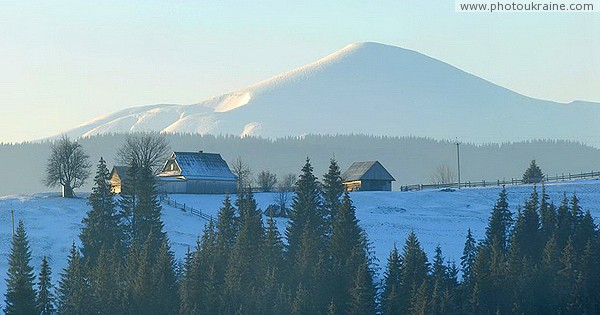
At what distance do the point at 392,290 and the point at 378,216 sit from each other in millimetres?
47265

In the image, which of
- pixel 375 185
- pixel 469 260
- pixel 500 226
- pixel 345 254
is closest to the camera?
pixel 345 254

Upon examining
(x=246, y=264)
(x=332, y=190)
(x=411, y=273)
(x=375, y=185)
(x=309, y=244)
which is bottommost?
(x=411, y=273)

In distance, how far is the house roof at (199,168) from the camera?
426ft

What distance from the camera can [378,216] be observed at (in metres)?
113

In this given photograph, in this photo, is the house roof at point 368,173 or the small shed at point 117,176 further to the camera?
the house roof at point 368,173

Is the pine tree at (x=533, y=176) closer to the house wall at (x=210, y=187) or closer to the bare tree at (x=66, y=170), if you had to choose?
the house wall at (x=210, y=187)

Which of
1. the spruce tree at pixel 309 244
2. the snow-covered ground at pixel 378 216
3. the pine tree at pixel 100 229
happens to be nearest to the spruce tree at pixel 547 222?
the snow-covered ground at pixel 378 216

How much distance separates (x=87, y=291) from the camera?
219ft

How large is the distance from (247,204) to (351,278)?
42.8 feet

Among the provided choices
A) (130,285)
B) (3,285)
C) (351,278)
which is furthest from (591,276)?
(3,285)

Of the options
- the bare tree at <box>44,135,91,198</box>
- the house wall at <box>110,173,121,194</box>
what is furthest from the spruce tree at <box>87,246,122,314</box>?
the house wall at <box>110,173,121,194</box>

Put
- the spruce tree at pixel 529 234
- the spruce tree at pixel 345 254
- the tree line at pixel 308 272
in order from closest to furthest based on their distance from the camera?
the tree line at pixel 308 272, the spruce tree at pixel 345 254, the spruce tree at pixel 529 234

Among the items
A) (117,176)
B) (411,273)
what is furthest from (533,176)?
(411,273)

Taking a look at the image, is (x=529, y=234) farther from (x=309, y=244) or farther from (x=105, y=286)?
(x=105, y=286)
